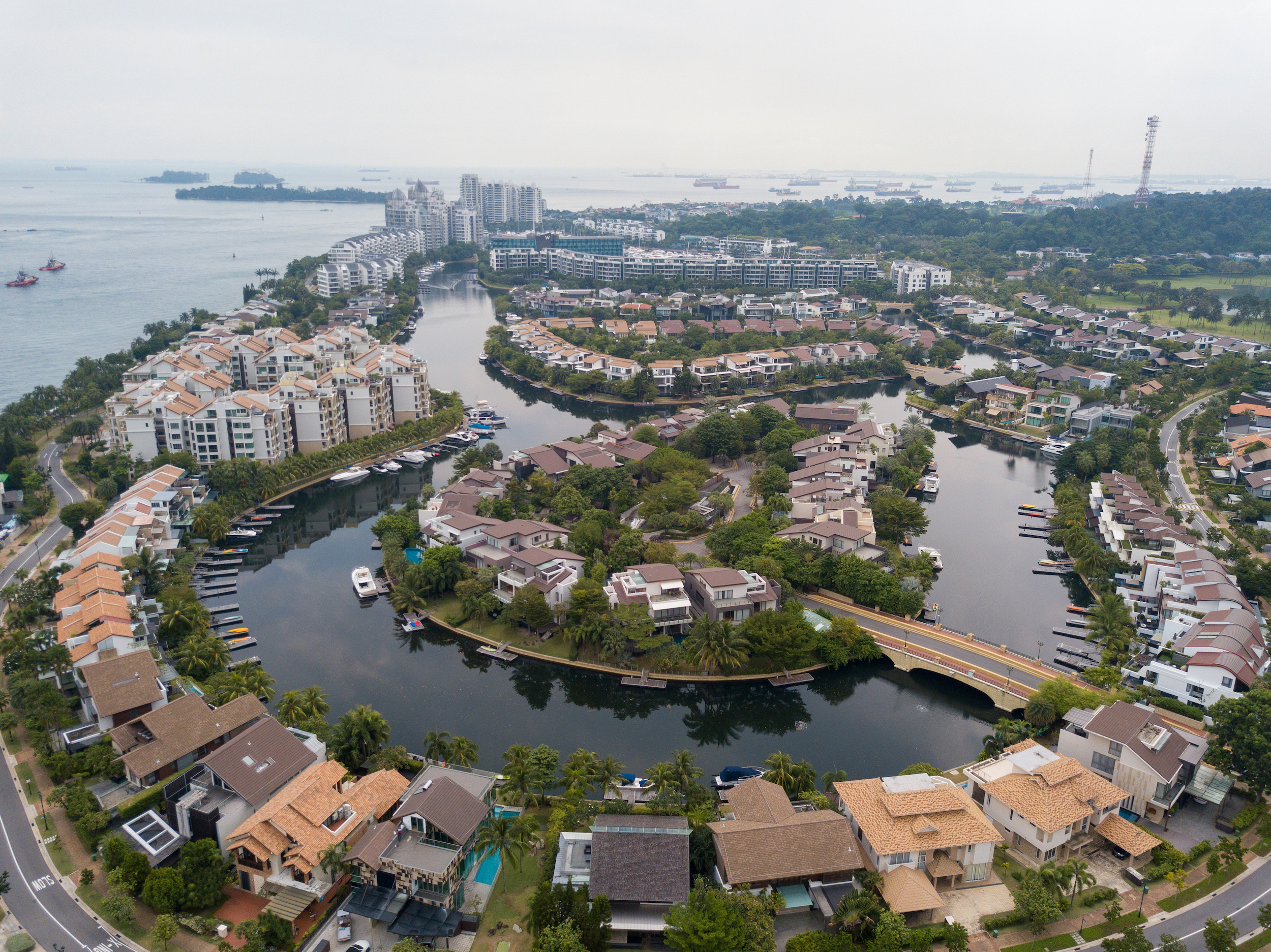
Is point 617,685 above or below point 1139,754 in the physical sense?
below

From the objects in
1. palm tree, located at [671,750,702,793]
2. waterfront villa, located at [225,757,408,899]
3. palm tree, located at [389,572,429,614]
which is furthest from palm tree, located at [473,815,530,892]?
palm tree, located at [389,572,429,614]

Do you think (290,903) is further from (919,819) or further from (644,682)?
(919,819)

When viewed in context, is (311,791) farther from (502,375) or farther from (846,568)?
(502,375)

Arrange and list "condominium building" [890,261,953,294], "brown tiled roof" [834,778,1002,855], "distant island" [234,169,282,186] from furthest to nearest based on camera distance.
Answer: "distant island" [234,169,282,186], "condominium building" [890,261,953,294], "brown tiled roof" [834,778,1002,855]

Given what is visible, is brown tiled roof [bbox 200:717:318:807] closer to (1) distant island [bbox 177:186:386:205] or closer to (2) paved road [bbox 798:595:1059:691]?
(2) paved road [bbox 798:595:1059:691]

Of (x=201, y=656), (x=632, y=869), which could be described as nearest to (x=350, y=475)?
(x=201, y=656)

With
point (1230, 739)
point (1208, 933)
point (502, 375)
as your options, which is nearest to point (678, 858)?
point (1208, 933)
